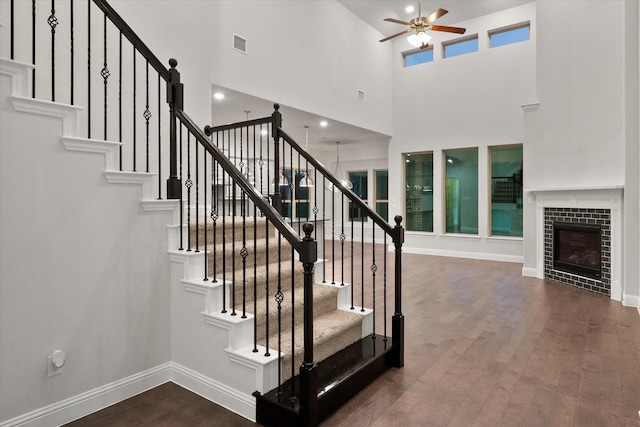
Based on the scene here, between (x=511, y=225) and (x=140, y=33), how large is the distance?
7840 mm

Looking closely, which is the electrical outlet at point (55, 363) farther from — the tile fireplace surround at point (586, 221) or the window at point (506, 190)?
the window at point (506, 190)

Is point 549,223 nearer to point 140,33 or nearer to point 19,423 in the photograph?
point 140,33

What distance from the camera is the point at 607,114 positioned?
5605mm

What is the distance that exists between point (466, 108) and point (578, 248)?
406cm

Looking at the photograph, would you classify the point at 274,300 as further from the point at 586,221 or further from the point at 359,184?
the point at 359,184

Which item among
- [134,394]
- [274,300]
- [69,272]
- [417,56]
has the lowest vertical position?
[134,394]

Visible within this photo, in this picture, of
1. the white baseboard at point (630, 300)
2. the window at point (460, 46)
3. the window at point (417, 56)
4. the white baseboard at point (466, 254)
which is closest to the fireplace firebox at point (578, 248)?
the white baseboard at point (630, 300)

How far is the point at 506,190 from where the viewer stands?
28.0 ft

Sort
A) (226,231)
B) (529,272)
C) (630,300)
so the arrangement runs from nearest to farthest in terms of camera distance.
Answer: (226,231) → (630,300) → (529,272)

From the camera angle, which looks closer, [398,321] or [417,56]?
[398,321]

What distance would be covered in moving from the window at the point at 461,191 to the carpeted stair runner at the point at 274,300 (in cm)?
669

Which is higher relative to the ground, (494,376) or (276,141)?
(276,141)

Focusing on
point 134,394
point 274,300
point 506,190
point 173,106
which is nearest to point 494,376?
point 274,300

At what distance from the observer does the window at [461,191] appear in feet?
29.5
